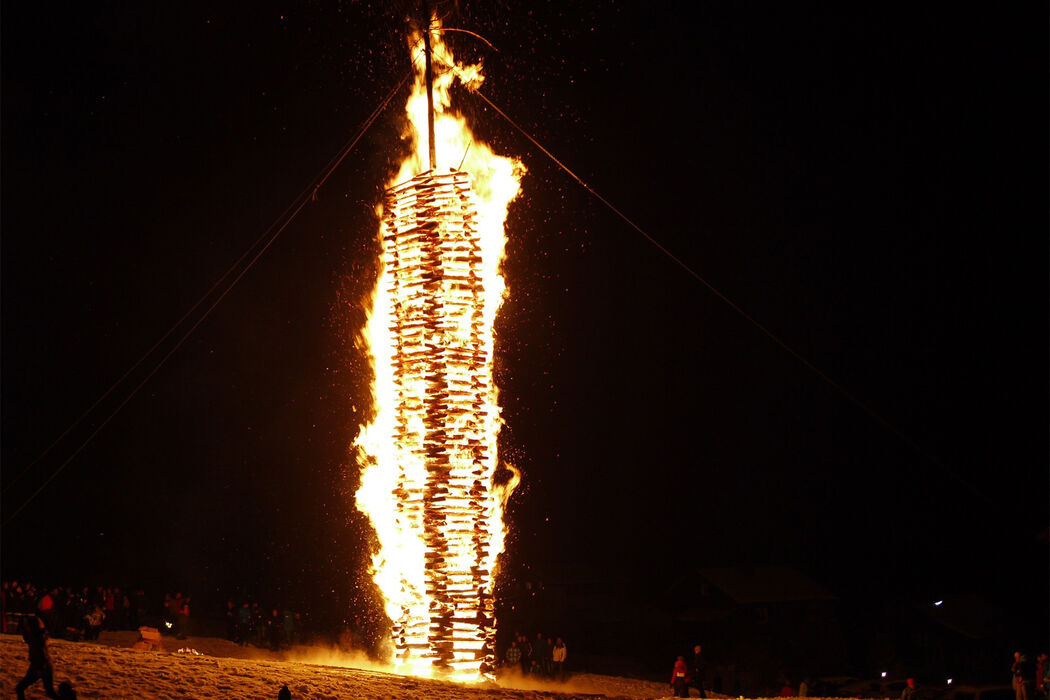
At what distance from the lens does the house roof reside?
135 ft

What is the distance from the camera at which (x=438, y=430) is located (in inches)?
624

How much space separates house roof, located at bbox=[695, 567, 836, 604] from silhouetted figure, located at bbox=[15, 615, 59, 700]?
31.5m

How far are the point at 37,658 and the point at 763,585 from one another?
33.9 m

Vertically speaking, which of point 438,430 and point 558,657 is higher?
point 438,430

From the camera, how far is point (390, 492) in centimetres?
1636

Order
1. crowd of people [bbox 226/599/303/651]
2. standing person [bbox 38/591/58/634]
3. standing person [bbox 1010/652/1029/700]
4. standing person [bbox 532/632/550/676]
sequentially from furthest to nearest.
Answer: crowd of people [bbox 226/599/303/651]
standing person [bbox 532/632/550/676]
standing person [bbox 38/591/58/634]
standing person [bbox 1010/652/1029/700]

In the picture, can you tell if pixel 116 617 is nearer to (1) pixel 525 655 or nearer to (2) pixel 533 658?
(1) pixel 525 655

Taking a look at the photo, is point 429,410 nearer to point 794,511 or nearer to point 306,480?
point 306,480

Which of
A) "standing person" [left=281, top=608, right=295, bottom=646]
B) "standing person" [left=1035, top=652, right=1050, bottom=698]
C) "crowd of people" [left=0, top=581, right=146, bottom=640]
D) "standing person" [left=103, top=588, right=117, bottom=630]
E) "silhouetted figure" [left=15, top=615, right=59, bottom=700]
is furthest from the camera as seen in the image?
"standing person" [left=281, top=608, right=295, bottom=646]

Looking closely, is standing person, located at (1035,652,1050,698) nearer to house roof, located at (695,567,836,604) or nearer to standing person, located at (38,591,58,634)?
standing person, located at (38,591,58,634)

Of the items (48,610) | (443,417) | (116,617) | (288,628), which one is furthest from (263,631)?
(443,417)

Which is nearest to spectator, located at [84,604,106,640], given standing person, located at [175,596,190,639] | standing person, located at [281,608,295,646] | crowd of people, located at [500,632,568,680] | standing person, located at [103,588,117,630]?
standing person, located at [175,596,190,639]

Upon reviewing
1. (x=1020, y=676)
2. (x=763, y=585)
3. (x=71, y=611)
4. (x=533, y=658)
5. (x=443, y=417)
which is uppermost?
(x=443, y=417)

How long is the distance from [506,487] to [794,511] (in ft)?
165
